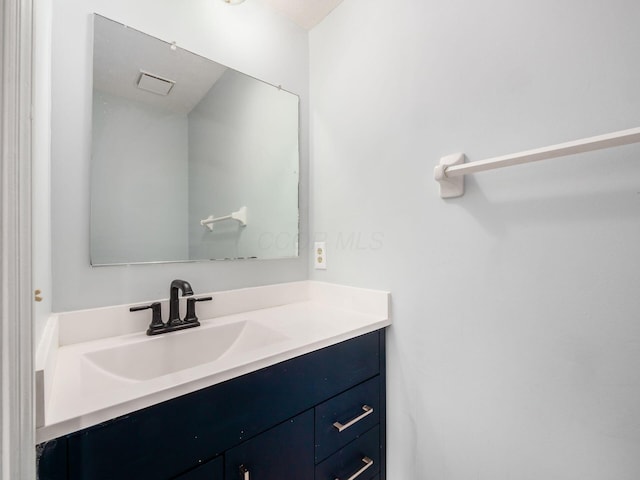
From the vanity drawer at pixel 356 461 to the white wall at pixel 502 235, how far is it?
81 millimetres

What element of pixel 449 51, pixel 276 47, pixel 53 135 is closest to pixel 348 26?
pixel 276 47

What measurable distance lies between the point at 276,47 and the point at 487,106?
1.01 m

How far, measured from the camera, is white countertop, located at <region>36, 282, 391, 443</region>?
0.55 metres

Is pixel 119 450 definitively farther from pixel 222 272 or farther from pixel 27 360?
pixel 222 272

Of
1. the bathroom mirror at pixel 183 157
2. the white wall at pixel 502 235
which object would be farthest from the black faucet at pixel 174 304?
the white wall at pixel 502 235

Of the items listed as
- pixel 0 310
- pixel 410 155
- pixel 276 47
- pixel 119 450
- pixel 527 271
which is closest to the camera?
pixel 0 310

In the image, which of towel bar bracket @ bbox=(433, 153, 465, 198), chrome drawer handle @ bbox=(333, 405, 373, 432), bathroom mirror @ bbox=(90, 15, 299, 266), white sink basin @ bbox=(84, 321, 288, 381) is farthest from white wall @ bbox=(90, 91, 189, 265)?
towel bar bracket @ bbox=(433, 153, 465, 198)

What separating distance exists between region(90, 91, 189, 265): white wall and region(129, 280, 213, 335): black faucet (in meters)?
0.15

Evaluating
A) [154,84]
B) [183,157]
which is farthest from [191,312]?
[154,84]

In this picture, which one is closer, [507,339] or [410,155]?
[507,339]

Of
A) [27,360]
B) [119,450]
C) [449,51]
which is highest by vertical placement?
[449,51]

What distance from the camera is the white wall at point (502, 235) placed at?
667 mm

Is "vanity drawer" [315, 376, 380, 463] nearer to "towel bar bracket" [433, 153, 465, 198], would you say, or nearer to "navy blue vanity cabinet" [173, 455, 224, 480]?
"navy blue vanity cabinet" [173, 455, 224, 480]

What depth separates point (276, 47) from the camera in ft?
4.47
